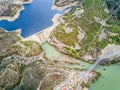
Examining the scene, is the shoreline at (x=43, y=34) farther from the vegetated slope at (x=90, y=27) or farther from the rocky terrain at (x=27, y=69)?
the rocky terrain at (x=27, y=69)

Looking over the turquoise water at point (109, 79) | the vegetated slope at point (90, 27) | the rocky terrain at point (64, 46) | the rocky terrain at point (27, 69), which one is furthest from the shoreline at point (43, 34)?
the turquoise water at point (109, 79)

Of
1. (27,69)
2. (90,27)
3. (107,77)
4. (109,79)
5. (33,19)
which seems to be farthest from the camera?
(33,19)

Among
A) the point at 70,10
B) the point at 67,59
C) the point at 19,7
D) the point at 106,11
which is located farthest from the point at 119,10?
the point at 19,7

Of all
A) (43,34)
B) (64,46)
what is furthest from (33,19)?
(64,46)

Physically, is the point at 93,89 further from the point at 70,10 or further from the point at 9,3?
the point at 9,3

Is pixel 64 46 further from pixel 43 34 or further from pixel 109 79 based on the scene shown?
pixel 109 79

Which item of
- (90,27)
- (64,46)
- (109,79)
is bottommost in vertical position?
(109,79)

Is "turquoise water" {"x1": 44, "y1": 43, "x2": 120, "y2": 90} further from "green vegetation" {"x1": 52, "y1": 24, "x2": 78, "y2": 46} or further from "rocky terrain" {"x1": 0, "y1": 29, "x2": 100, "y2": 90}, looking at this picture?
"green vegetation" {"x1": 52, "y1": 24, "x2": 78, "y2": 46}

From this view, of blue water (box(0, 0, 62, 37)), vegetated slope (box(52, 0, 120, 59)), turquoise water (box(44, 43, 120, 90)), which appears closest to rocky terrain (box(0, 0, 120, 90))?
vegetated slope (box(52, 0, 120, 59))
